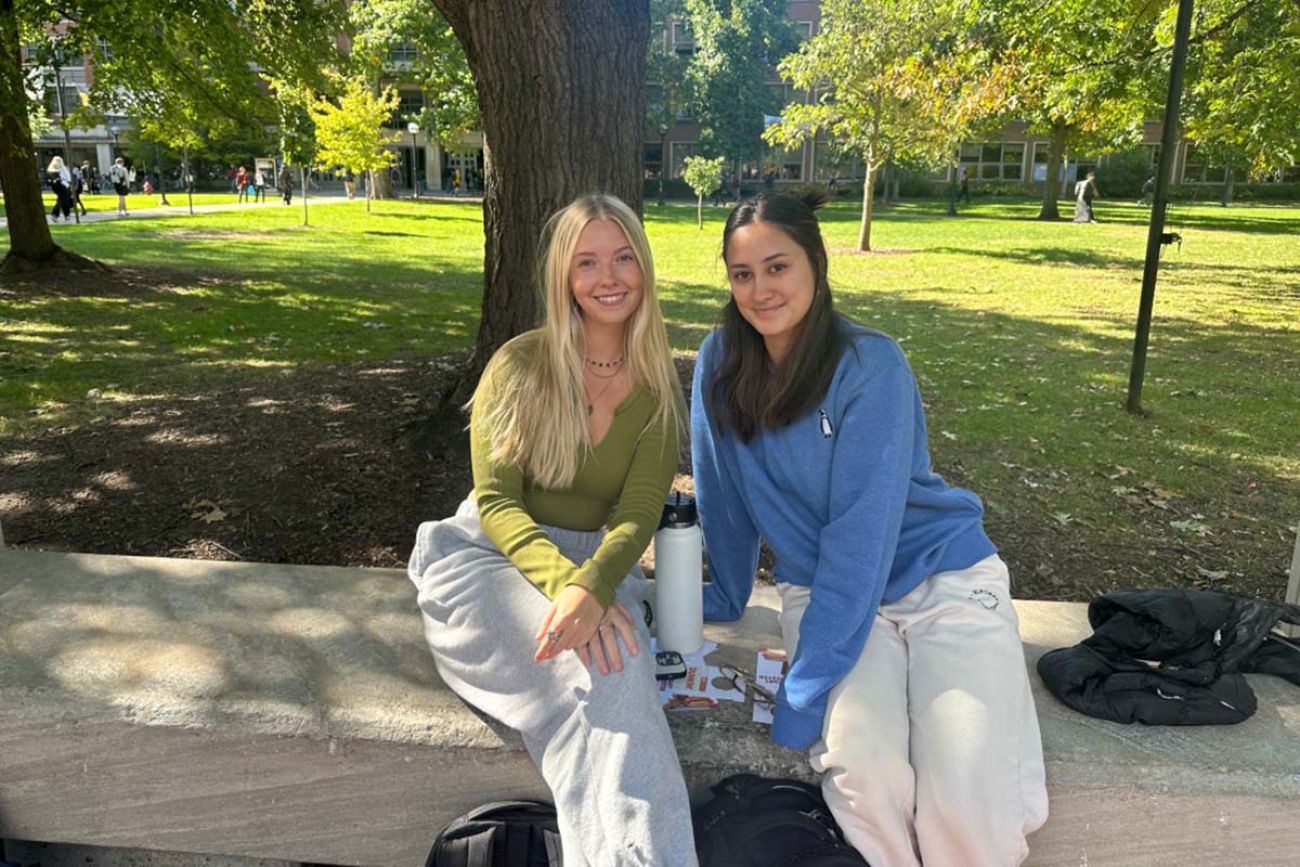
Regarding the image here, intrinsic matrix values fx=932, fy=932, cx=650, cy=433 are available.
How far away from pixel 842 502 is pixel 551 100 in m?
2.87

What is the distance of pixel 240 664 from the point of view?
2660 mm

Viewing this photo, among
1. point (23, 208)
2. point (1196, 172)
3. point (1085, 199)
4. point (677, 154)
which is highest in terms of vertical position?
point (677, 154)

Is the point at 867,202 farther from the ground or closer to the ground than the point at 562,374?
farther from the ground

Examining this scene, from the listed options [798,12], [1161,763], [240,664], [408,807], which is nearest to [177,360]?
[240,664]

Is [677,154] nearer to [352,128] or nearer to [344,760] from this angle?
[352,128]

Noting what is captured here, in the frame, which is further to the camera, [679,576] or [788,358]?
[679,576]

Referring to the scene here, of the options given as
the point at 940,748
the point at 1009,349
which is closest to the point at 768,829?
the point at 940,748

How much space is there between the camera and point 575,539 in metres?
2.70

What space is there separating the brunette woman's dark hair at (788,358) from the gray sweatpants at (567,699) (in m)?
0.58

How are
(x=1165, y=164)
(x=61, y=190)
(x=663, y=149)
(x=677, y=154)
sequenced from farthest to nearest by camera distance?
(x=677, y=154), (x=663, y=149), (x=61, y=190), (x=1165, y=164)

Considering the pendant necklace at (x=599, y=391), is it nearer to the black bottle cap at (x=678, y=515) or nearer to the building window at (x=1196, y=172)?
the black bottle cap at (x=678, y=515)

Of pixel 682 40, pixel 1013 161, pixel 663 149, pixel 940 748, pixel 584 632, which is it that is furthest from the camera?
pixel 682 40

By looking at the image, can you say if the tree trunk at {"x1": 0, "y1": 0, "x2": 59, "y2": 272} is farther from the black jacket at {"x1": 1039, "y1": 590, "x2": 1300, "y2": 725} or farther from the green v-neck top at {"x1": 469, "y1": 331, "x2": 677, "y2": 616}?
the black jacket at {"x1": 1039, "y1": 590, "x2": 1300, "y2": 725}

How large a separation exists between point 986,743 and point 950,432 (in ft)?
14.8
